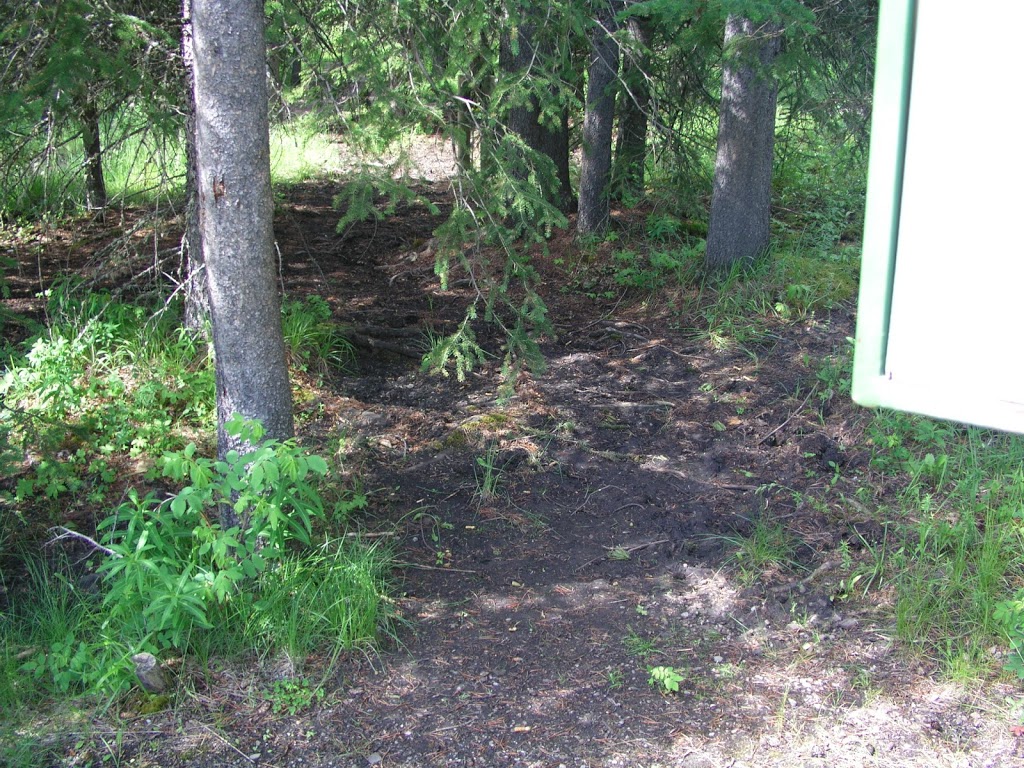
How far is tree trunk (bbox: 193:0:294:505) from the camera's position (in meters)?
3.72

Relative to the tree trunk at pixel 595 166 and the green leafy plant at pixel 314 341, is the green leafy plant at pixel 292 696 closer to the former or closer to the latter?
the green leafy plant at pixel 314 341

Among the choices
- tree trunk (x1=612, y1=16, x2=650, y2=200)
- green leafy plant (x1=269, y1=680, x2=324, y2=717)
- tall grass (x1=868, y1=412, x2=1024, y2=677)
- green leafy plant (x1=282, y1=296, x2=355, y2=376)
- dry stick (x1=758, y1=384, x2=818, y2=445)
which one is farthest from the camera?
tree trunk (x1=612, y1=16, x2=650, y2=200)

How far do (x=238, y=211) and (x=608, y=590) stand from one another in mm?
2460

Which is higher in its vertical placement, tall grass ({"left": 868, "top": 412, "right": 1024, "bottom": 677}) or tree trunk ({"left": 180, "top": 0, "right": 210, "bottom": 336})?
tree trunk ({"left": 180, "top": 0, "right": 210, "bottom": 336})

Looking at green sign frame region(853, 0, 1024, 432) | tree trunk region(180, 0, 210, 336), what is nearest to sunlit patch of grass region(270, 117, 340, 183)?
tree trunk region(180, 0, 210, 336)

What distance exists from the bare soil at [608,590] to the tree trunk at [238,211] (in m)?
0.95

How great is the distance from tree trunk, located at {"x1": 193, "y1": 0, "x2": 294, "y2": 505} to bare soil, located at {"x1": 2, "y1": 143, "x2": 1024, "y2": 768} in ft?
→ 3.11

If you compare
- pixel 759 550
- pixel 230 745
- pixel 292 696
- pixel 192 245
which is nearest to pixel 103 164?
pixel 192 245

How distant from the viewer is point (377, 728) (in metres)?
3.26

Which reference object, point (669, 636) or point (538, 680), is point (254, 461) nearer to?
point (538, 680)

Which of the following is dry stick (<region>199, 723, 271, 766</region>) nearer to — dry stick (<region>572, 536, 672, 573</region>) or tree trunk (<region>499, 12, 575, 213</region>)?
dry stick (<region>572, 536, 672, 573</region>)

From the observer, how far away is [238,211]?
A: 388 cm

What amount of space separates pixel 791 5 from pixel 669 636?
3.23 meters

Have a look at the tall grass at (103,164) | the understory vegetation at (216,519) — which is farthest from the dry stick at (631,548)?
the tall grass at (103,164)
